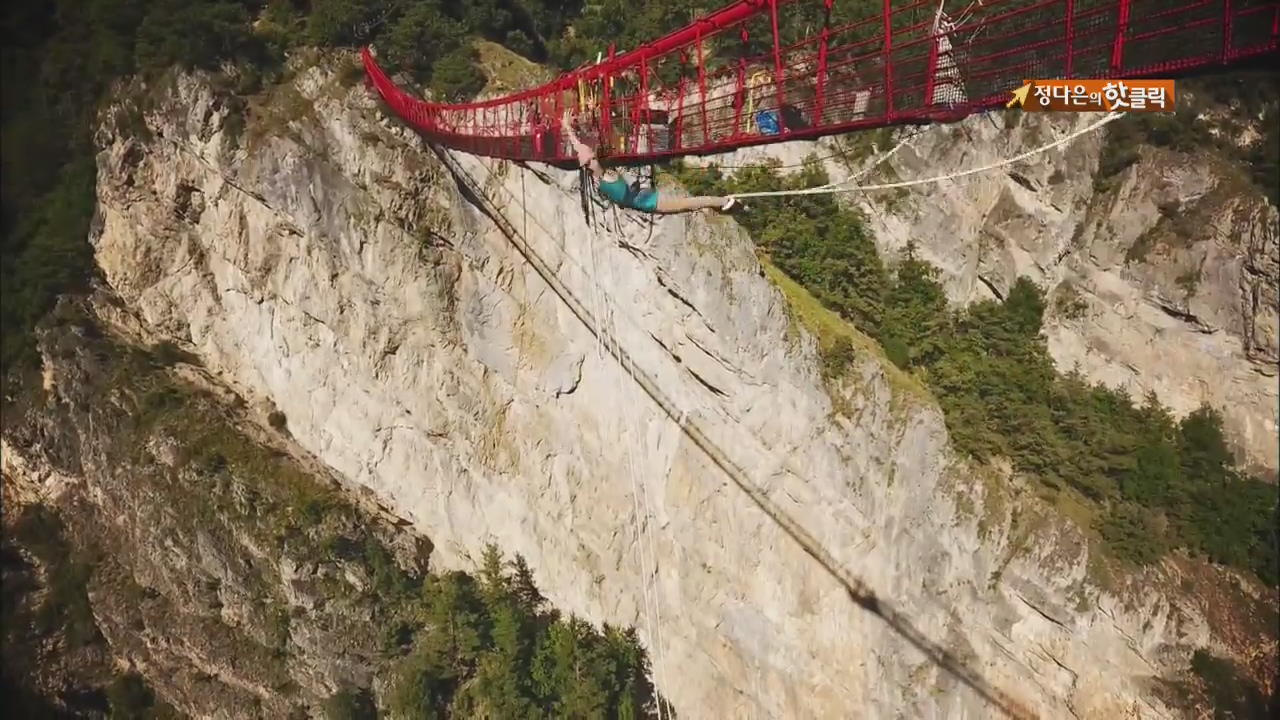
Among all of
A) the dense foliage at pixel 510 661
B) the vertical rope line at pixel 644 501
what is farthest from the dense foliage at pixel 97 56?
the dense foliage at pixel 510 661

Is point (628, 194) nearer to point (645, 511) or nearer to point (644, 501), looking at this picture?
point (644, 501)

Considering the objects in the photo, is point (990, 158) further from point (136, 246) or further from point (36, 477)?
point (36, 477)

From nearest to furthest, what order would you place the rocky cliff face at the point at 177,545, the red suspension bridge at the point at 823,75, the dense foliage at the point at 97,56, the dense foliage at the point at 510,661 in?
the red suspension bridge at the point at 823,75, the dense foliage at the point at 510,661, the dense foliage at the point at 97,56, the rocky cliff face at the point at 177,545

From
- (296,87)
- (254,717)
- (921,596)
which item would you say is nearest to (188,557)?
(254,717)

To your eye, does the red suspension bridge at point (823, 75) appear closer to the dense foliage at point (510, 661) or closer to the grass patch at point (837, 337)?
the grass patch at point (837, 337)

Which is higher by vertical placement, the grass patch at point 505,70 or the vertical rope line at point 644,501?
the grass patch at point 505,70

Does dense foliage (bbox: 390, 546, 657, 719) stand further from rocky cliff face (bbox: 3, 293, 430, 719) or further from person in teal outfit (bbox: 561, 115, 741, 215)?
person in teal outfit (bbox: 561, 115, 741, 215)

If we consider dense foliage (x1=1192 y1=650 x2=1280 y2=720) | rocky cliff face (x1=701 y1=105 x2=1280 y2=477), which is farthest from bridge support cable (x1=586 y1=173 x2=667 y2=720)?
dense foliage (x1=1192 y1=650 x2=1280 y2=720)
